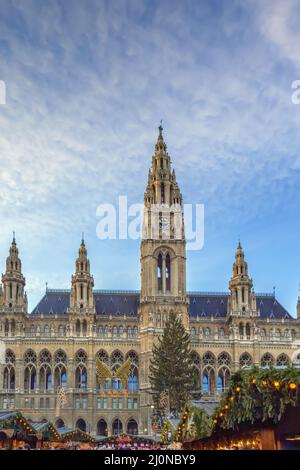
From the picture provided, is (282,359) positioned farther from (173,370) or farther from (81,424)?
(81,424)

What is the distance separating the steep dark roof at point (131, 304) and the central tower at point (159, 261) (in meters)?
6.45

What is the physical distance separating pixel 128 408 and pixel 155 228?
27.0 meters

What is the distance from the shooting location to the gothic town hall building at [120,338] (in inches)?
3735

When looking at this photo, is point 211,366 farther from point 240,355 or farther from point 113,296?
point 113,296

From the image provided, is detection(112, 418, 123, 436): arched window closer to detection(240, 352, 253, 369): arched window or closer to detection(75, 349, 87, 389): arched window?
detection(75, 349, 87, 389): arched window

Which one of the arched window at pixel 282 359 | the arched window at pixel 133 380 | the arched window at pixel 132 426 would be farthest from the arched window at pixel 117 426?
the arched window at pixel 282 359

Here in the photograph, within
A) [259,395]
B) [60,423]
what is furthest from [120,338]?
[259,395]

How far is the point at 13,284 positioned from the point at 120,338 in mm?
17779

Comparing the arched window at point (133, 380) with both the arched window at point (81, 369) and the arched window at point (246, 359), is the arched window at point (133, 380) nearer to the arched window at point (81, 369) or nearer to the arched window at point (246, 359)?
the arched window at point (81, 369)

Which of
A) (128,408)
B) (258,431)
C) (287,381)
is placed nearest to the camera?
(287,381)

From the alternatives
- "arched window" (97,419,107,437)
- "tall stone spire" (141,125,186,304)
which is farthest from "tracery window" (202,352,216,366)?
"arched window" (97,419,107,437)

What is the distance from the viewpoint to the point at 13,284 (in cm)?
9900
